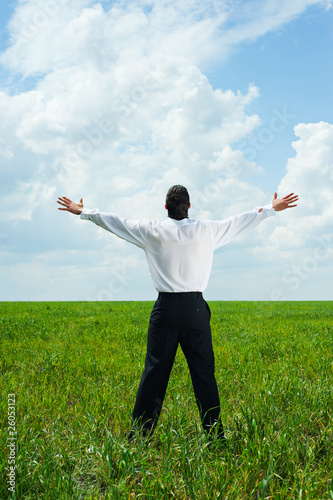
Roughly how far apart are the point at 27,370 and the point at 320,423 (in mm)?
5427

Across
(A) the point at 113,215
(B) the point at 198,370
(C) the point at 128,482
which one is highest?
(A) the point at 113,215

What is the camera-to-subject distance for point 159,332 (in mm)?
4465

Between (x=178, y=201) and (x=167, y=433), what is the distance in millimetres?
2449

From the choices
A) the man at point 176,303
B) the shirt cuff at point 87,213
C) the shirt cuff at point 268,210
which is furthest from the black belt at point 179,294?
the shirt cuff at point 268,210

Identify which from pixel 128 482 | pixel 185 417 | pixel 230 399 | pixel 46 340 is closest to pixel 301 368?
pixel 230 399

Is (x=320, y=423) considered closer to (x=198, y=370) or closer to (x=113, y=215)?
(x=198, y=370)

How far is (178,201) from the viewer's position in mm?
4660

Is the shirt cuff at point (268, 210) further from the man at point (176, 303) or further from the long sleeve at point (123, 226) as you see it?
the long sleeve at point (123, 226)

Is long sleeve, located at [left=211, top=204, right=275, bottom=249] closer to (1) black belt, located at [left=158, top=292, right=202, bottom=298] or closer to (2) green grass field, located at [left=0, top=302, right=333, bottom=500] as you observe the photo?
(1) black belt, located at [left=158, top=292, right=202, bottom=298]

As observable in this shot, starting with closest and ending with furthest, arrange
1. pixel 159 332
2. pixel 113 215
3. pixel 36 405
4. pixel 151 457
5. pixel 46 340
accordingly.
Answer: pixel 151 457
pixel 159 332
pixel 113 215
pixel 36 405
pixel 46 340

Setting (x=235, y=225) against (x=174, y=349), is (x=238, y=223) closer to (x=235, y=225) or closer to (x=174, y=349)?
(x=235, y=225)

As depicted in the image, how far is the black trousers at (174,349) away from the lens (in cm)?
439
